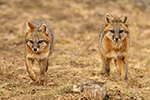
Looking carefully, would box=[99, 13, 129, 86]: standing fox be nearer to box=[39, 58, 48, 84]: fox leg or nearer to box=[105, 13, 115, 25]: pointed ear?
box=[105, 13, 115, 25]: pointed ear

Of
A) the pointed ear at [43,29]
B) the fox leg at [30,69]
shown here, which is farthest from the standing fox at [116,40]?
Result: the fox leg at [30,69]

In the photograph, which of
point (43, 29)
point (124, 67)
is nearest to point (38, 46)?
point (43, 29)

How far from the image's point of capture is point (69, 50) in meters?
12.0

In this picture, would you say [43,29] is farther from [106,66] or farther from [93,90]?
[93,90]

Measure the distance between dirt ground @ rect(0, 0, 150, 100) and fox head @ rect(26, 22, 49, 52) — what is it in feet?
3.94

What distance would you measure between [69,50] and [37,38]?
201 inches

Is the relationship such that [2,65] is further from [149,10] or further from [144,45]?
[149,10]

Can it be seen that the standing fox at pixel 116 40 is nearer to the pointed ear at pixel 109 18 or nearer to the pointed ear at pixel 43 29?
the pointed ear at pixel 109 18

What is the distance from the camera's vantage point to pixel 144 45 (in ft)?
47.4

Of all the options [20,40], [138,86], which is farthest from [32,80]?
[20,40]

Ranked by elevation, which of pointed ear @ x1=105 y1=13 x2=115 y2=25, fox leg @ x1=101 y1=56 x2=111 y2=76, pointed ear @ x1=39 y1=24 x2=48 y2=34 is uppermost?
pointed ear @ x1=105 y1=13 x2=115 y2=25

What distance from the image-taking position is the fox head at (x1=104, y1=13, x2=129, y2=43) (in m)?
7.02

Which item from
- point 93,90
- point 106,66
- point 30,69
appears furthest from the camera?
point 106,66

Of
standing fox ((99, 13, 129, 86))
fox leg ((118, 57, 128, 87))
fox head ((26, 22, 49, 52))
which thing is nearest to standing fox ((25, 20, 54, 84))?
fox head ((26, 22, 49, 52))
